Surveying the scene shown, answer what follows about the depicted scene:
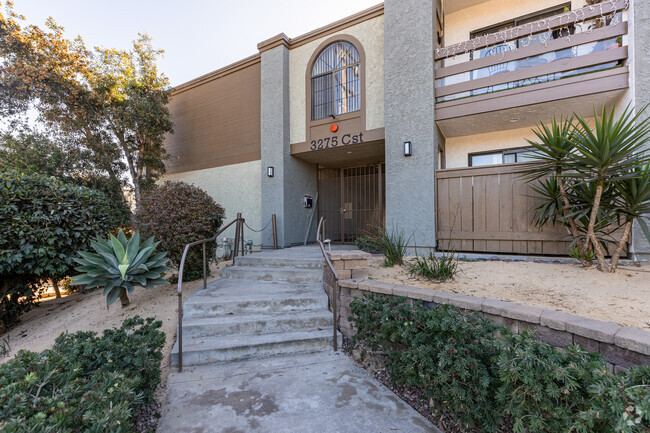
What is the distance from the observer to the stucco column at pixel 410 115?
221 inches

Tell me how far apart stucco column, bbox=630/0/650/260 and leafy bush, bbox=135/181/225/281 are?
699cm

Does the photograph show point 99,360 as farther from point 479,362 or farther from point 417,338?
point 479,362

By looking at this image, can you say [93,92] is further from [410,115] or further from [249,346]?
[249,346]

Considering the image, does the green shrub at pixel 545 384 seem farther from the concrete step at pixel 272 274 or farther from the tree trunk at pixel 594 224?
the concrete step at pixel 272 274

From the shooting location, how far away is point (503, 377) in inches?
67.1

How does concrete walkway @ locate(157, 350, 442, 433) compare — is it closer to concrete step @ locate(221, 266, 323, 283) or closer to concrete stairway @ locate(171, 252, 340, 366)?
concrete stairway @ locate(171, 252, 340, 366)

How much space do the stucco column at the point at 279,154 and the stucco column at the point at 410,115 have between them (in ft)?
9.43

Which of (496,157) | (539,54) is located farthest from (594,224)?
(539,54)

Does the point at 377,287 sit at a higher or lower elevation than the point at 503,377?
higher

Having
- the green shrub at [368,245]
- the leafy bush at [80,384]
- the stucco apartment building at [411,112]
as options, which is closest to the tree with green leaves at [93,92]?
the stucco apartment building at [411,112]

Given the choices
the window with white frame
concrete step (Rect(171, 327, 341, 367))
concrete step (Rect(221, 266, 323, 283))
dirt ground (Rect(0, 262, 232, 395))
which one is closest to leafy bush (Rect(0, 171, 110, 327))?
dirt ground (Rect(0, 262, 232, 395))

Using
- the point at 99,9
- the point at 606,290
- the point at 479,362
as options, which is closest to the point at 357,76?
the point at 606,290

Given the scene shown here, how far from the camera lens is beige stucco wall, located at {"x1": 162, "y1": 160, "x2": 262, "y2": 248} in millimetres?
8180

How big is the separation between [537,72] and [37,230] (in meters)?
8.79
